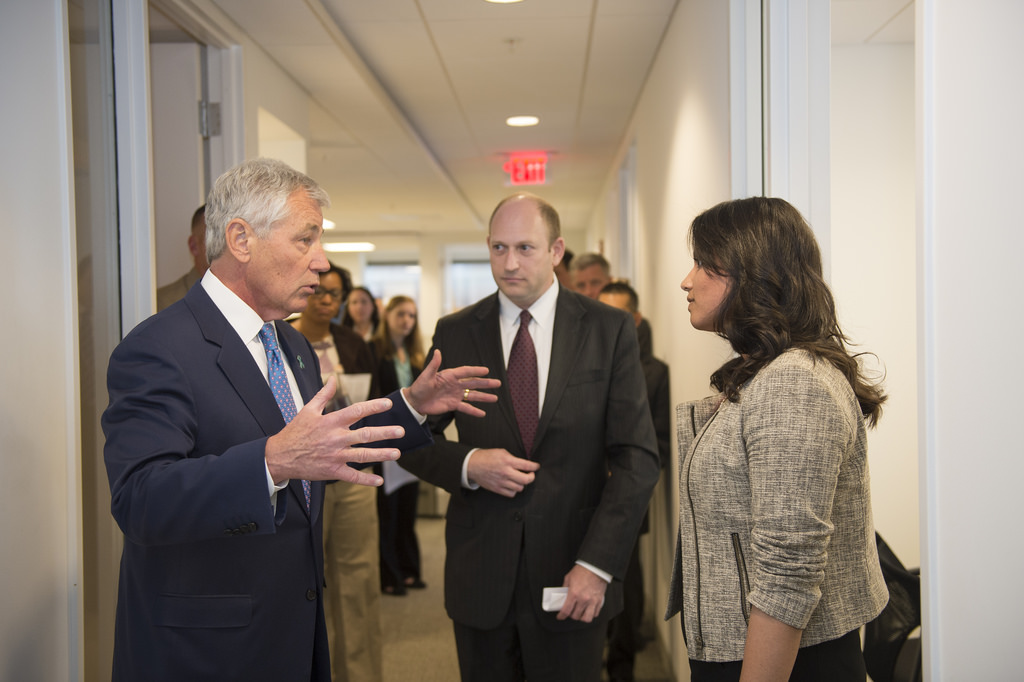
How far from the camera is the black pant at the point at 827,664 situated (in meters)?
1.39

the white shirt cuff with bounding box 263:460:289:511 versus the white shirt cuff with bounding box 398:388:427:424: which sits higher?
the white shirt cuff with bounding box 398:388:427:424

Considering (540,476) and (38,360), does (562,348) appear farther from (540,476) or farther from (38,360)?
(38,360)

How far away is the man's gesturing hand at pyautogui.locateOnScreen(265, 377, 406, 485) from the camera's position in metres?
1.27

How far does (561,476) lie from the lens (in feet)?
7.05

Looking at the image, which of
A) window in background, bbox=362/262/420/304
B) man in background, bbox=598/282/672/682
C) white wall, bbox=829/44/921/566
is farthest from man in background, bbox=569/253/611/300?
window in background, bbox=362/262/420/304

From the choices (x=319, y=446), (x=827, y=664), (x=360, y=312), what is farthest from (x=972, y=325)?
(x=360, y=312)

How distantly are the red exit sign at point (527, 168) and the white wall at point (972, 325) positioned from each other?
18.4 feet

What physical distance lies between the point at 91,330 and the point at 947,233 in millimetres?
2012

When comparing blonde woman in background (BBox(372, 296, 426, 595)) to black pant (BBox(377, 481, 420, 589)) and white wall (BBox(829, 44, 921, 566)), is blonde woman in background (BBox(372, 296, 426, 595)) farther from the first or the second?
white wall (BBox(829, 44, 921, 566))

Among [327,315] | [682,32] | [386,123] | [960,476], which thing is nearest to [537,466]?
[960,476]

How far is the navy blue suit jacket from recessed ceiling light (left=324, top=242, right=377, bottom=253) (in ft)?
39.9

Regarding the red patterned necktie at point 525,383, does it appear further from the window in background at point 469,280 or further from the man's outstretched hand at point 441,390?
the window in background at point 469,280

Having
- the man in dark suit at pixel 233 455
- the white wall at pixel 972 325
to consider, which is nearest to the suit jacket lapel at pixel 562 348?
the man in dark suit at pixel 233 455

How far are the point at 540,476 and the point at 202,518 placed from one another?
1.04 metres
